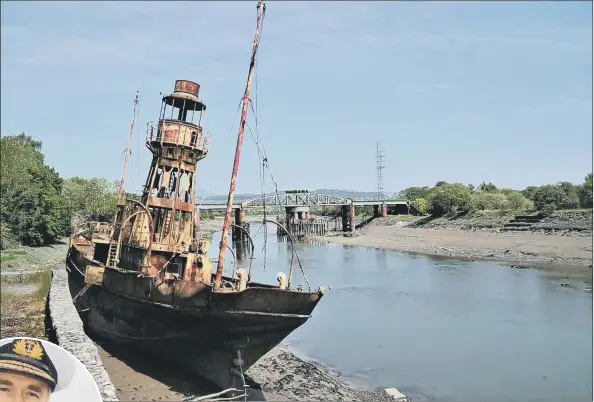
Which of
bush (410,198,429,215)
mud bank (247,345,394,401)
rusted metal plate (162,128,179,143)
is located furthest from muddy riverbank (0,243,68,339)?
bush (410,198,429,215)

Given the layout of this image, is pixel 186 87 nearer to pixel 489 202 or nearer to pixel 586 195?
pixel 586 195

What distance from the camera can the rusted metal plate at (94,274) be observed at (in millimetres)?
19375

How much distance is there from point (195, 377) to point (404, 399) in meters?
7.11

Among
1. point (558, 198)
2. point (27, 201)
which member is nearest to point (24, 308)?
point (27, 201)

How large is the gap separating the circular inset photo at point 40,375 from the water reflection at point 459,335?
15544 mm

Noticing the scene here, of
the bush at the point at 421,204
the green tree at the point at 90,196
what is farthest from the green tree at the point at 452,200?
the green tree at the point at 90,196

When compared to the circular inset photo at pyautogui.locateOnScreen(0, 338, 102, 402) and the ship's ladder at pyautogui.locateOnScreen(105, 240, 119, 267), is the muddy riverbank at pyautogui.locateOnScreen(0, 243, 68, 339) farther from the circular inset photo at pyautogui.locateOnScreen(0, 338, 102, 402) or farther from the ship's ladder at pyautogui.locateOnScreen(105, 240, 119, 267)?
the circular inset photo at pyautogui.locateOnScreen(0, 338, 102, 402)

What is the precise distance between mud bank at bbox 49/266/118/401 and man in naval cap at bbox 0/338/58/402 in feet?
22.7

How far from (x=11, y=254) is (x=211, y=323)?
37.0m

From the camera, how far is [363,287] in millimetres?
39500

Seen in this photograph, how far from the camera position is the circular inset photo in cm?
340

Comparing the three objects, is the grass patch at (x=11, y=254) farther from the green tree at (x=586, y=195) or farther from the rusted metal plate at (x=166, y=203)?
the green tree at (x=586, y=195)

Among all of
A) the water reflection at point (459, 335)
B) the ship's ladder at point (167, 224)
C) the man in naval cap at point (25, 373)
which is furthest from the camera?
the ship's ladder at point (167, 224)

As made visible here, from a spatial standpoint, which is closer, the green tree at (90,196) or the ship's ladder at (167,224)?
the ship's ladder at (167,224)
